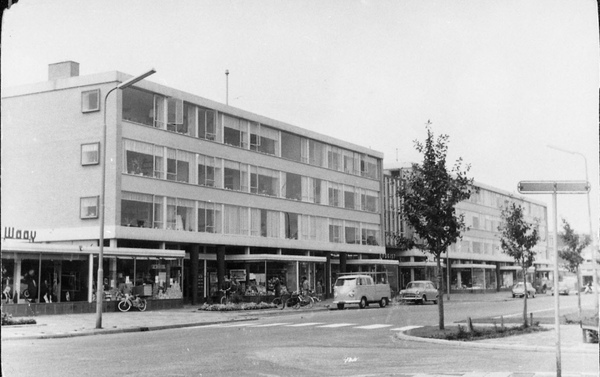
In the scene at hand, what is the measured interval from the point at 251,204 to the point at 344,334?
A: 29000 mm

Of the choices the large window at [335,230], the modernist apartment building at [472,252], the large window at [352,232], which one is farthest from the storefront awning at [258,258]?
the modernist apartment building at [472,252]

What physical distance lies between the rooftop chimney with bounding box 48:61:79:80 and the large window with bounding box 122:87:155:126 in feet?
13.0

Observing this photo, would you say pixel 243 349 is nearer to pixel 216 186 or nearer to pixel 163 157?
pixel 163 157

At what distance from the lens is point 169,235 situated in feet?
136

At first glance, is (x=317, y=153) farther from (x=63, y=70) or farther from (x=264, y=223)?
(x=63, y=70)

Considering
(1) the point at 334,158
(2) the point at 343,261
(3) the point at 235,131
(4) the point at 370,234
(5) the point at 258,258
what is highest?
(3) the point at 235,131

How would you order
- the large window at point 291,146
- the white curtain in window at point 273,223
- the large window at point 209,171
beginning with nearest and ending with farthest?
the large window at point 209,171
the white curtain in window at point 273,223
the large window at point 291,146

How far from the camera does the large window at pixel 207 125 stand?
45656mm

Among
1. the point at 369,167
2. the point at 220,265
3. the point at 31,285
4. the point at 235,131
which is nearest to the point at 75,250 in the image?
the point at 31,285

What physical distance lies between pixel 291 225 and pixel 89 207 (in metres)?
19.1

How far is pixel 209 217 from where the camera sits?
150ft

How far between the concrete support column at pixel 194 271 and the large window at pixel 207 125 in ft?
25.5

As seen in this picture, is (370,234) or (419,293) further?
(370,234)

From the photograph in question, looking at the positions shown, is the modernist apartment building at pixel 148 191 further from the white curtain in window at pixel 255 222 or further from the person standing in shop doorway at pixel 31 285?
the person standing in shop doorway at pixel 31 285
